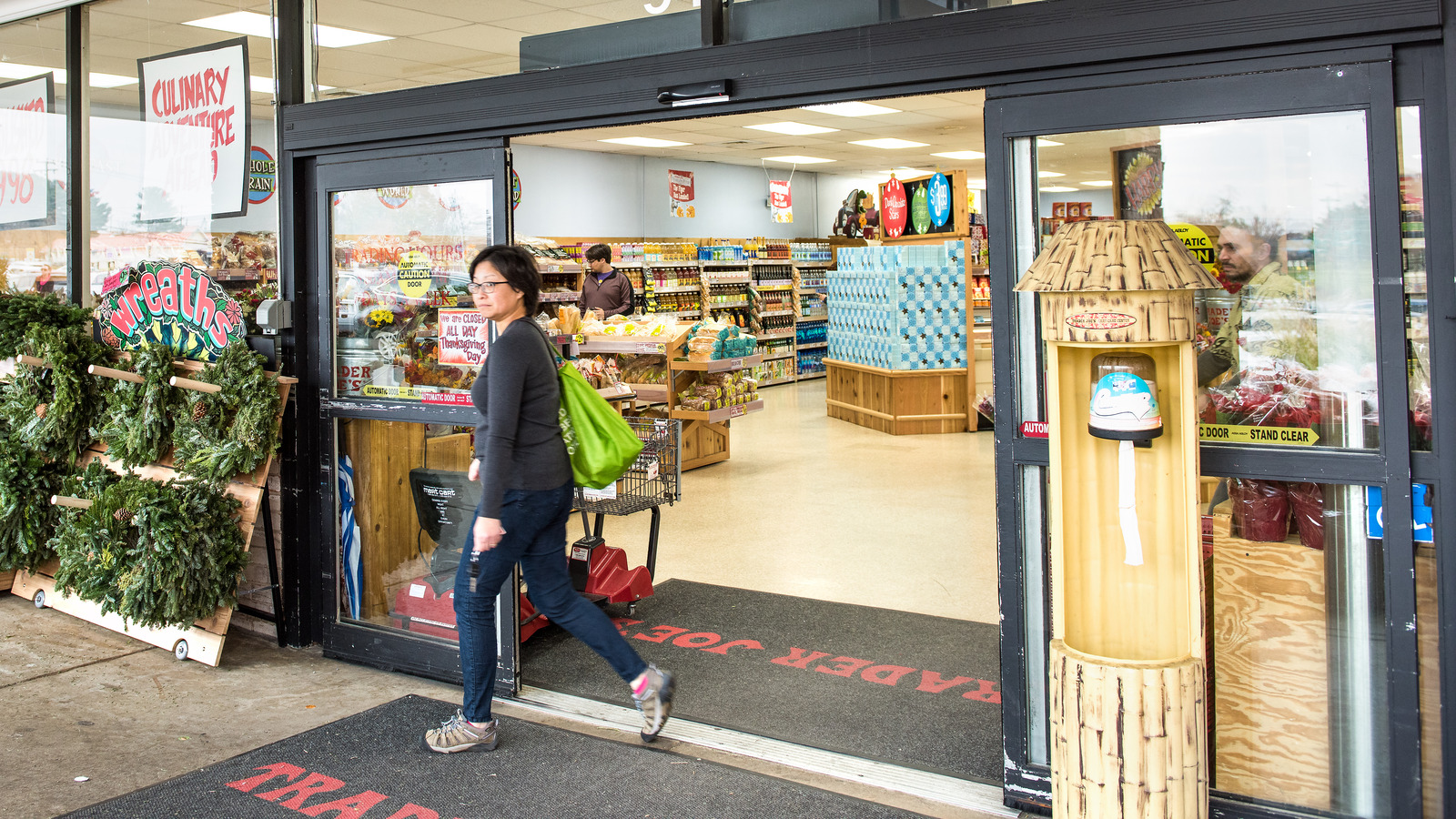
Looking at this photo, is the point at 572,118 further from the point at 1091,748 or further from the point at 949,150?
the point at 949,150

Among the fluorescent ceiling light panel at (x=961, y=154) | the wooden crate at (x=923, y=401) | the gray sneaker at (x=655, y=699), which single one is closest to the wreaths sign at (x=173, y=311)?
the gray sneaker at (x=655, y=699)

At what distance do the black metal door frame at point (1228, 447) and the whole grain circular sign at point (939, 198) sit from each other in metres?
7.39

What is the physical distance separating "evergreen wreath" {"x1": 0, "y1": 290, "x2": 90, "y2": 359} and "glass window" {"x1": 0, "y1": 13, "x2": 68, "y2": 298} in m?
0.35

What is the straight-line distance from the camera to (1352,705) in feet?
8.38

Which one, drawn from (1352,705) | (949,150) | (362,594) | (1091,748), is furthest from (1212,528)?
(949,150)

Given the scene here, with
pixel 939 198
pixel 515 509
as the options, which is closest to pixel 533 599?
pixel 515 509

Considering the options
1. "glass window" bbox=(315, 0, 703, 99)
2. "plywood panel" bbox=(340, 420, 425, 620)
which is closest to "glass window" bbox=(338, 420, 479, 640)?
"plywood panel" bbox=(340, 420, 425, 620)

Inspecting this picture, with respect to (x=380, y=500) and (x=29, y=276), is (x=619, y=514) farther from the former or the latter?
(x=29, y=276)

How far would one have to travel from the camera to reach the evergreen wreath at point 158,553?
3932 mm

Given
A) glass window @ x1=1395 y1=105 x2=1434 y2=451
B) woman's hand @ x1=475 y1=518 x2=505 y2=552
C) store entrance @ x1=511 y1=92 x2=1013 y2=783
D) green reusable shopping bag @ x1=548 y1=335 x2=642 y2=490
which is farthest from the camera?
store entrance @ x1=511 y1=92 x2=1013 y2=783

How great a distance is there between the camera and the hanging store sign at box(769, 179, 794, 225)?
1616 centimetres

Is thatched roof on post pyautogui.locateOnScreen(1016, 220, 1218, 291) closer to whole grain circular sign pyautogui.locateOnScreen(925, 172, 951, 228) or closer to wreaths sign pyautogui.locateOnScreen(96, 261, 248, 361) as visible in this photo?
wreaths sign pyautogui.locateOnScreen(96, 261, 248, 361)

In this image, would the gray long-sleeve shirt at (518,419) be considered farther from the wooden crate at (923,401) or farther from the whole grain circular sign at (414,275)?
the wooden crate at (923,401)

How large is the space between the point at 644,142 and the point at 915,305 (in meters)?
5.11
